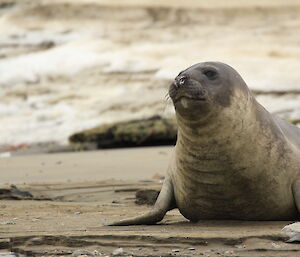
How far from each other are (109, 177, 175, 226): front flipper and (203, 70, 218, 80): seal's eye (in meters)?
0.80

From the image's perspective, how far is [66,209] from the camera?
6.23 meters

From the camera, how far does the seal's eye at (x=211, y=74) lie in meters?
5.20

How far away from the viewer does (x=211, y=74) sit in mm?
5223

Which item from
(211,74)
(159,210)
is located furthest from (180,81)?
(159,210)

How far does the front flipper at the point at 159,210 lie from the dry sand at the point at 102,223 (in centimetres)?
8

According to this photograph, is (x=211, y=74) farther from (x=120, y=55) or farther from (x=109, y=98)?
(x=120, y=55)

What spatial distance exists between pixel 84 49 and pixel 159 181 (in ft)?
27.3

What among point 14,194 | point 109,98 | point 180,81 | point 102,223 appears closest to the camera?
point 180,81

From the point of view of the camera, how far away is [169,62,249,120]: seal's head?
496 cm

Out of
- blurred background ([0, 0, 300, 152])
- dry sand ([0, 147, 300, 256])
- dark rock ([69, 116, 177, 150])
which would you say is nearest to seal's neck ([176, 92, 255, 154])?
dry sand ([0, 147, 300, 256])

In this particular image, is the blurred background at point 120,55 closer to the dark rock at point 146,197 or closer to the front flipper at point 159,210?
the dark rock at point 146,197

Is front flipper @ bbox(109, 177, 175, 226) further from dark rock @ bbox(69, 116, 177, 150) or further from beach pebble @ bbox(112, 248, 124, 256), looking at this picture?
dark rock @ bbox(69, 116, 177, 150)

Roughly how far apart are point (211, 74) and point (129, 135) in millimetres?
7050

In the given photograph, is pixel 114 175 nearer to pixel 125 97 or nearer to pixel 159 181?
pixel 159 181
